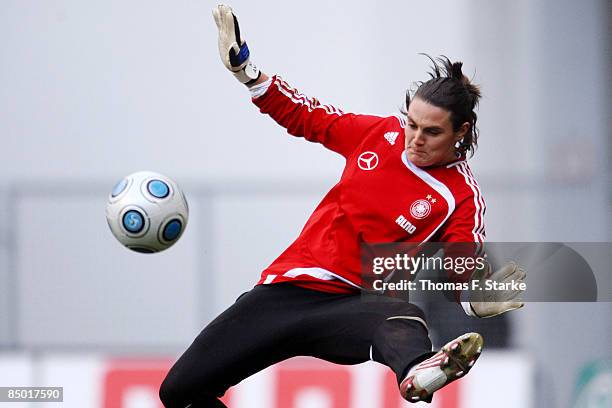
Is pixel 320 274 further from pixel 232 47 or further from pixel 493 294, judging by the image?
pixel 232 47

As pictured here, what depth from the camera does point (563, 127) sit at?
404 inches

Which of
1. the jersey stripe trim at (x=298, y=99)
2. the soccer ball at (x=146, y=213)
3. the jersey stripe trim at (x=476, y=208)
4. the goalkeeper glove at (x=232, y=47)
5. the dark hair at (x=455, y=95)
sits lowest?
the jersey stripe trim at (x=476, y=208)

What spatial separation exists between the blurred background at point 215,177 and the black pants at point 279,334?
257cm

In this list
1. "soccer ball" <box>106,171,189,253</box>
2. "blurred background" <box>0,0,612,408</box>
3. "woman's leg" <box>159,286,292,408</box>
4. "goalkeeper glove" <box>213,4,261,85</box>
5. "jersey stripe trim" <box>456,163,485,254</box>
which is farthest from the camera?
"blurred background" <box>0,0,612,408</box>

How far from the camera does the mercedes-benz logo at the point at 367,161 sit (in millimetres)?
6230

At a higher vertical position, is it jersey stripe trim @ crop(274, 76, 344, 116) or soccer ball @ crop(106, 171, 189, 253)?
jersey stripe trim @ crop(274, 76, 344, 116)

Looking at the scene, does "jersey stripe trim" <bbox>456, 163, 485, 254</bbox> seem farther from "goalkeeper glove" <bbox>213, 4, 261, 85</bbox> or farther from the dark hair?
"goalkeeper glove" <bbox>213, 4, 261, 85</bbox>

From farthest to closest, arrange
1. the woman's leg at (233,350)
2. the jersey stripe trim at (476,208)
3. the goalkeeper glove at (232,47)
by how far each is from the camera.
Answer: the goalkeeper glove at (232,47) < the woman's leg at (233,350) < the jersey stripe trim at (476,208)

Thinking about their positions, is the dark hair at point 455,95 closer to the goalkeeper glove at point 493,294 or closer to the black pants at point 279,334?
the goalkeeper glove at point 493,294

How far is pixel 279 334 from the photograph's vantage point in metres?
6.14

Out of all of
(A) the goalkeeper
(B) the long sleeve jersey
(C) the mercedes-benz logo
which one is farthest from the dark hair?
(C) the mercedes-benz logo

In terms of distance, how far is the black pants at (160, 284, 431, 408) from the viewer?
19.9 feet

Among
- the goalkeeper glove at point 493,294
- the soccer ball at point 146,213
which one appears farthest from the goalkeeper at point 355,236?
the soccer ball at point 146,213

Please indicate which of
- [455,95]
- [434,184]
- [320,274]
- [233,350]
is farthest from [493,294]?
[233,350]
